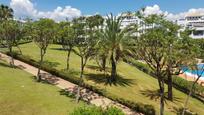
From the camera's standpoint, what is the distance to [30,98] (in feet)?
89.7

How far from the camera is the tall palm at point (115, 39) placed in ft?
→ 120

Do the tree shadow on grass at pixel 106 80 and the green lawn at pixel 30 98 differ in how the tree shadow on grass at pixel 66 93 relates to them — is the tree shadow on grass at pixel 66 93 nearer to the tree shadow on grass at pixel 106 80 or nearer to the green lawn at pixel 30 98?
the green lawn at pixel 30 98

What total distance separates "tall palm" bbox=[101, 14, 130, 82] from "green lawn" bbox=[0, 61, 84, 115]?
8476 millimetres

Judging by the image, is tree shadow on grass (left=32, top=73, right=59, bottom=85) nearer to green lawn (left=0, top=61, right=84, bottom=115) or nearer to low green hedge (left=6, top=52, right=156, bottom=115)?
low green hedge (left=6, top=52, right=156, bottom=115)

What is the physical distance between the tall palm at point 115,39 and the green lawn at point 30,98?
27.8 feet

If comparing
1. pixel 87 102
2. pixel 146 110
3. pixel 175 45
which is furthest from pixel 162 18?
pixel 87 102

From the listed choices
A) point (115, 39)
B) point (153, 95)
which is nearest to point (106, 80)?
point (115, 39)

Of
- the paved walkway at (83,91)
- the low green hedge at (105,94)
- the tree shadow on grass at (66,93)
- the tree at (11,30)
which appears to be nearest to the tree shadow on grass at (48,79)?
the paved walkway at (83,91)

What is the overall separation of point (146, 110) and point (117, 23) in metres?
13.6

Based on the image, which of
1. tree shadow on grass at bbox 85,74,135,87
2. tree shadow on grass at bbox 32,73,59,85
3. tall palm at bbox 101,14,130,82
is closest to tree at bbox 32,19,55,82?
tree shadow on grass at bbox 32,73,59,85

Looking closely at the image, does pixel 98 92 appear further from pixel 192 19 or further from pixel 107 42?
Answer: pixel 192 19

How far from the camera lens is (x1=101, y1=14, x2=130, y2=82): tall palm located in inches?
1442

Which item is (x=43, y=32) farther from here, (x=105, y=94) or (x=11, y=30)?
(x=105, y=94)

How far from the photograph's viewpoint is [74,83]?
36250 mm
